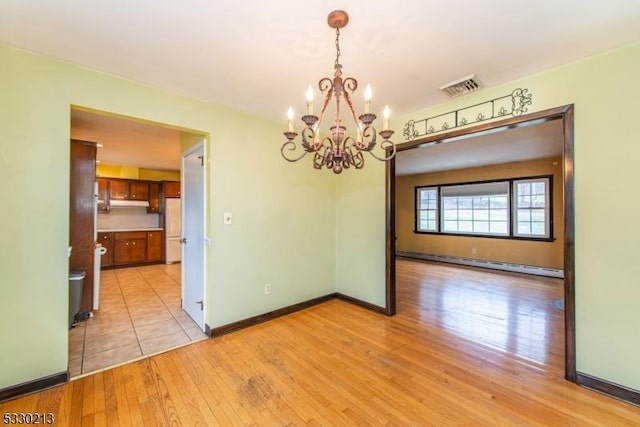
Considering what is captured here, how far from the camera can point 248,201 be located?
3.11 metres

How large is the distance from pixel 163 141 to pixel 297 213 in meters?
2.45

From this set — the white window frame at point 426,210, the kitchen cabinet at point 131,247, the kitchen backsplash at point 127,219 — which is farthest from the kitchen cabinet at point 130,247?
the white window frame at point 426,210

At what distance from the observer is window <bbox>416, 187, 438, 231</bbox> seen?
7414 mm

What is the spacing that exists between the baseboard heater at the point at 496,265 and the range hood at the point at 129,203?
7.23m

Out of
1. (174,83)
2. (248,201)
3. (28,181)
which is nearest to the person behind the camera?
(28,181)

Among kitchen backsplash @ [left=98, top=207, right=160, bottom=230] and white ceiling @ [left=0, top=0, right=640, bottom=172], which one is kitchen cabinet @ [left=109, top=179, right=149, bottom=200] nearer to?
kitchen backsplash @ [left=98, top=207, right=160, bottom=230]

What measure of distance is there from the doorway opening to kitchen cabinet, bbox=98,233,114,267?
0.06 ft

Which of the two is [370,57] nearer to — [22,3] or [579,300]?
[22,3]

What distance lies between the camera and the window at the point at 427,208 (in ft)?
24.3

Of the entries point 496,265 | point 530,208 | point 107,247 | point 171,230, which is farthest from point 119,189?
point 530,208

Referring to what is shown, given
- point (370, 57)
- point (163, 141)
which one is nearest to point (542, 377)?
point (370, 57)

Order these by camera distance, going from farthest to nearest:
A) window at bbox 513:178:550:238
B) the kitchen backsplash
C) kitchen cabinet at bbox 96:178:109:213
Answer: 1. the kitchen backsplash
2. kitchen cabinet at bbox 96:178:109:213
3. window at bbox 513:178:550:238

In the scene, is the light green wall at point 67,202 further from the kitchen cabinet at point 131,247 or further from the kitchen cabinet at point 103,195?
the kitchen cabinet at point 103,195

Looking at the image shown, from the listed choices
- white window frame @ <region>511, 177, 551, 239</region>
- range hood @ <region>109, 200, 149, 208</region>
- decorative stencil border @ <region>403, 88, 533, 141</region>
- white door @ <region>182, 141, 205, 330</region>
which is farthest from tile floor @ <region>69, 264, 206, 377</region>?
white window frame @ <region>511, 177, 551, 239</region>
